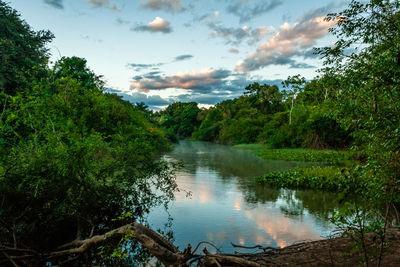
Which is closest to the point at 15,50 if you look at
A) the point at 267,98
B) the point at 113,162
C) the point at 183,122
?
the point at 113,162

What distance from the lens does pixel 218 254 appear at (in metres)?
4.33

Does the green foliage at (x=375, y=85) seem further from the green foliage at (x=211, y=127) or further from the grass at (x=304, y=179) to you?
the green foliage at (x=211, y=127)

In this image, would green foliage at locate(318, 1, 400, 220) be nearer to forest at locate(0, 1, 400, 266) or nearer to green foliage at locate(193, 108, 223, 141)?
forest at locate(0, 1, 400, 266)

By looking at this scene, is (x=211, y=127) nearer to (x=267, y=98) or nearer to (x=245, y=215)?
(x=267, y=98)

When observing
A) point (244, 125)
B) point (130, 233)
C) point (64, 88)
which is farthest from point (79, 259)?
point (244, 125)

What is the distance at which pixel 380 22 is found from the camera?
4.59m

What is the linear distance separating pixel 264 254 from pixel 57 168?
14.0 feet

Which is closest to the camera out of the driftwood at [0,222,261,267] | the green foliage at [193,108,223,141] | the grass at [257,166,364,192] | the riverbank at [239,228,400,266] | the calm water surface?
the driftwood at [0,222,261,267]

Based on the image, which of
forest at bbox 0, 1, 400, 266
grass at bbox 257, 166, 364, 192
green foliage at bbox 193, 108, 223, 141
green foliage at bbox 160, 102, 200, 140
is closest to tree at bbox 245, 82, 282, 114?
green foliage at bbox 193, 108, 223, 141

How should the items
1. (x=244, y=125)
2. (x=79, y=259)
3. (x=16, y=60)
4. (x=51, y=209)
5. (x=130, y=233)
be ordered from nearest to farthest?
(x=130, y=233), (x=79, y=259), (x=51, y=209), (x=16, y=60), (x=244, y=125)

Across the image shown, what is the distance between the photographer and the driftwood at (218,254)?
415cm

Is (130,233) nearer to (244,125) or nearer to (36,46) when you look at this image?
(36,46)

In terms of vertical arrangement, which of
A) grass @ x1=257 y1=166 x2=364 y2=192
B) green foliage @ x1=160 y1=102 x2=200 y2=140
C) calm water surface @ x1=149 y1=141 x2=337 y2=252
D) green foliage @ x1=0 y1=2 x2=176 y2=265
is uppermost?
green foliage @ x1=160 y1=102 x2=200 y2=140

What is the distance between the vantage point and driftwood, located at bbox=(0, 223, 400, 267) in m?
4.15
